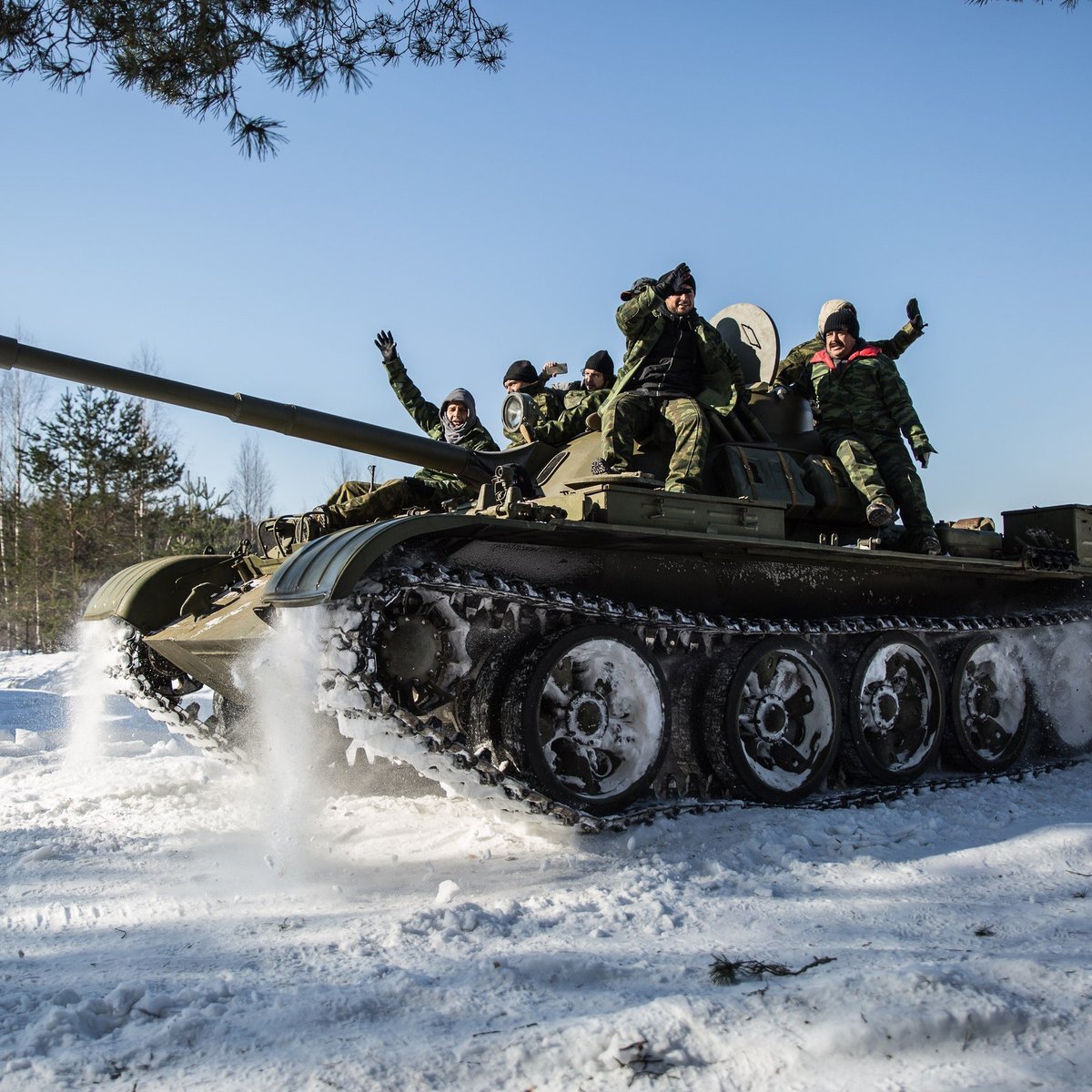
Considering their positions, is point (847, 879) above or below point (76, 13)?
below

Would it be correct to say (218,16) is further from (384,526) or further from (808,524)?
(808,524)

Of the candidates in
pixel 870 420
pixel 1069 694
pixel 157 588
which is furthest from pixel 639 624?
pixel 1069 694

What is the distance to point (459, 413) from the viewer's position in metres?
9.63

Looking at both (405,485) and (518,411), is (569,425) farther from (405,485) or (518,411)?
(405,485)

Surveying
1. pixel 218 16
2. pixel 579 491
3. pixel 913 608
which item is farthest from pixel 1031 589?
pixel 218 16

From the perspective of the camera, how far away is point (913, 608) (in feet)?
29.8

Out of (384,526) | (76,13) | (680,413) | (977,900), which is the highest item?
(76,13)

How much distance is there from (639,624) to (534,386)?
4.33 m

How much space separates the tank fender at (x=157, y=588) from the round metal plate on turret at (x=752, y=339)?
465cm

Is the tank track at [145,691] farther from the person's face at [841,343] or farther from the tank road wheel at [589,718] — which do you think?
the person's face at [841,343]

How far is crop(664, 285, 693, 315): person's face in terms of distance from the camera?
7836mm

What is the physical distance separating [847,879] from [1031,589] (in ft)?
17.9

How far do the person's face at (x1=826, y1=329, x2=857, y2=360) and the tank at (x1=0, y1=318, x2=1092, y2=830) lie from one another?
57 cm

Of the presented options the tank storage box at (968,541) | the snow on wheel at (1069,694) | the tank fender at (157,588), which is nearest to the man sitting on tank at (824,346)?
the tank storage box at (968,541)
